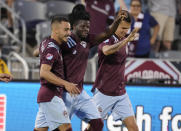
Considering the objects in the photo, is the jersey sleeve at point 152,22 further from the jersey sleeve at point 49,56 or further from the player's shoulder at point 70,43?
the jersey sleeve at point 49,56

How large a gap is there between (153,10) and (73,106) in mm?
5026

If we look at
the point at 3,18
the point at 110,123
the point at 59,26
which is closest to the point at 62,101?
the point at 59,26

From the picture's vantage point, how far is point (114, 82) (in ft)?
23.3

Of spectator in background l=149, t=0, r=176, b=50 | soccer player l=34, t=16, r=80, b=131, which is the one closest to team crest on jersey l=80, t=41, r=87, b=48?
Result: soccer player l=34, t=16, r=80, b=131

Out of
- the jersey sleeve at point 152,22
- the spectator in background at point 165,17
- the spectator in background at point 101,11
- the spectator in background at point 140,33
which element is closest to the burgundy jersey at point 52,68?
the spectator in background at point 140,33

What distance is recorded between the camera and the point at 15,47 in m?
10.8

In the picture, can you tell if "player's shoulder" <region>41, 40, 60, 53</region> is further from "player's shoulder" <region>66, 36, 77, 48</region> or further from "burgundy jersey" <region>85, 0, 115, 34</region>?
"burgundy jersey" <region>85, 0, 115, 34</region>

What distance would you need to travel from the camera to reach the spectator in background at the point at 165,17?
35.9 feet

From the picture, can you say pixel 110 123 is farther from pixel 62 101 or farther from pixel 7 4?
pixel 7 4

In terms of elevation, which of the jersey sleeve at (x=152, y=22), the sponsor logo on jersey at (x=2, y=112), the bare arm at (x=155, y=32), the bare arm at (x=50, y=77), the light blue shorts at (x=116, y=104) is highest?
the jersey sleeve at (x=152, y=22)

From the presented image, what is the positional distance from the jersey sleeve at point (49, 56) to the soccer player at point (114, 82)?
115 cm

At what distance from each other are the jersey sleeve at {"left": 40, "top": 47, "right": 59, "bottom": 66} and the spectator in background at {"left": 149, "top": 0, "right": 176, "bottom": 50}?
5.32 metres

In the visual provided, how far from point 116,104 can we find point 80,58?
1110 mm

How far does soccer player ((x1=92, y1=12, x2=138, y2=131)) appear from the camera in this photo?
7047mm
